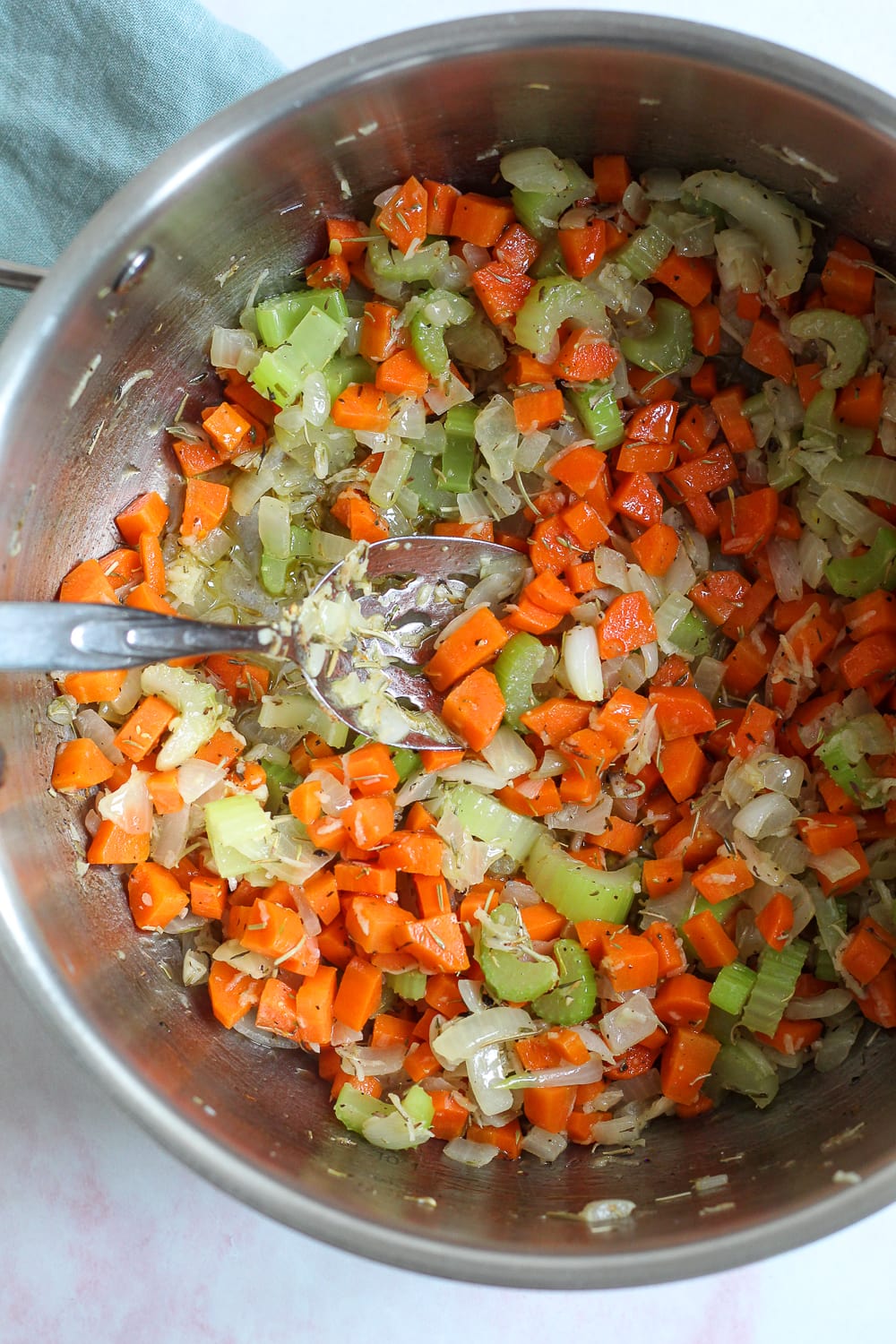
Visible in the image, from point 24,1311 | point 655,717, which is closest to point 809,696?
point 655,717

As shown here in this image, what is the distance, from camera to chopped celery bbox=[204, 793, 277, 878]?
7.36ft

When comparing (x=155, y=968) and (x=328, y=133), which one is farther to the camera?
(x=155, y=968)

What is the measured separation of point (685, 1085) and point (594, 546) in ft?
3.85

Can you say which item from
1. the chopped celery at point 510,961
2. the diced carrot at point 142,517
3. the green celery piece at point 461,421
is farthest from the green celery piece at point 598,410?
the chopped celery at point 510,961

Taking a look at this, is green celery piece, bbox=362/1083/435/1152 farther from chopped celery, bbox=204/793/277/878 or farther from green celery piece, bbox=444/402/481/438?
green celery piece, bbox=444/402/481/438

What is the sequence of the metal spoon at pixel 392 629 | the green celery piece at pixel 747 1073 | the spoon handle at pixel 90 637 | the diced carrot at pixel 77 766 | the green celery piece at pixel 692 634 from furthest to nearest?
the green celery piece at pixel 692 634
the green celery piece at pixel 747 1073
the diced carrot at pixel 77 766
the metal spoon at pixel 392 629
the spoon handle at pixel 90 637

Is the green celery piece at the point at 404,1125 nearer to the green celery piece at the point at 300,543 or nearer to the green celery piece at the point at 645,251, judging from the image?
the green celery piece at the point at 300,543

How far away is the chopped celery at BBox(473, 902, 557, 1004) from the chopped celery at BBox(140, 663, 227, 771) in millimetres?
719

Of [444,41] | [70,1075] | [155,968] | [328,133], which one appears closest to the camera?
[444,41]

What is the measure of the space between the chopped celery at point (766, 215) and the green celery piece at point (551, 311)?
11.2 inches

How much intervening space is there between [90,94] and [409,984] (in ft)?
6.86

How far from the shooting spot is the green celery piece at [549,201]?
2221 mm

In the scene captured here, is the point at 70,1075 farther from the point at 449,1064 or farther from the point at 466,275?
the point at 466,275

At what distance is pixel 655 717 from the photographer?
2.45 metres
